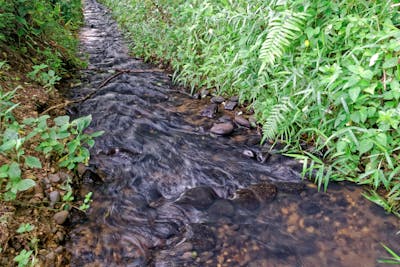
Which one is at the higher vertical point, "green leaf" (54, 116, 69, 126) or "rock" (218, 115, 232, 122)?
"green leaf" (54, 116, 69, 126)

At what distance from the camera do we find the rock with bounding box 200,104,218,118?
3.67 meters

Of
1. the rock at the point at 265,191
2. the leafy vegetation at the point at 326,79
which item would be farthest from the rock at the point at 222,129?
the rock at the point at 265,191

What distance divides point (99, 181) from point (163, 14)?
410 cm

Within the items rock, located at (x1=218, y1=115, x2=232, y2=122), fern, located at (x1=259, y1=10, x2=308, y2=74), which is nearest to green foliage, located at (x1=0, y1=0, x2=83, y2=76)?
rock, located at (x1=218, y1=115, x2=232, y2=122)

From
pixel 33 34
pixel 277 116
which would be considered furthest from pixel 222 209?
pixel 33 34

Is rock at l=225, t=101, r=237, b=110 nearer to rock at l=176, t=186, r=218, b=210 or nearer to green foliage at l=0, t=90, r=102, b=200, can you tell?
rock at l=176, t=186, r=218, b=210

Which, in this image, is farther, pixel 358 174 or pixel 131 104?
pixel 131 104

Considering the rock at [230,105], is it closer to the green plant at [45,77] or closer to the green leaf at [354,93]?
the green leaf at [354,93]

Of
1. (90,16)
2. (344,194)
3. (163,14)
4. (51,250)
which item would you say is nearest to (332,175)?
(344,194)

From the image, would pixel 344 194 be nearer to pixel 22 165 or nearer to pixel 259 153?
pixel 259 153

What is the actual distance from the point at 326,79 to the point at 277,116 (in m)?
0.61

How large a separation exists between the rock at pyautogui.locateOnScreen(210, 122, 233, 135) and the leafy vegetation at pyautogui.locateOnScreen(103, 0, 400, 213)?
388 millimetres

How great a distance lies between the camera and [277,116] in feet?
9.00

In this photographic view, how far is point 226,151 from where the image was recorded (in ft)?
9.97
